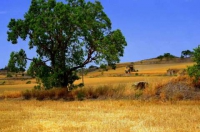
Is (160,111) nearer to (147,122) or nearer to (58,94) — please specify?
(147,122)

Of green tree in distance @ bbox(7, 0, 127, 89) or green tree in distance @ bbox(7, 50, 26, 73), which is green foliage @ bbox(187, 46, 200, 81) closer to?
green tree in distance @ bbox(7, 0, 127, 89)

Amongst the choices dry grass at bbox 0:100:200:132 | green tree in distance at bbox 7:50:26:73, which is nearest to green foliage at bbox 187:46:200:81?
dry grass at bbox 0:100:200:132

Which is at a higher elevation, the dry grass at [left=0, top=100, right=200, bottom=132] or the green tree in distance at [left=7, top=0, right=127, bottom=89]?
the green tree in distance at [left=7, top=0, right=127, bottom=89]

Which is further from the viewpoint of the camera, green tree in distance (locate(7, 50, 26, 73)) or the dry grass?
green tree in distance (locate(7, 50, 26, 73))

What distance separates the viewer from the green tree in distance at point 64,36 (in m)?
30.8

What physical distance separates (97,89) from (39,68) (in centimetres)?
609

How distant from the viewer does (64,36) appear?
31.8m

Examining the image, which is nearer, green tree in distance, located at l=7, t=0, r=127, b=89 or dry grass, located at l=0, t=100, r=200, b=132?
dry grass, located at l=0, t=100, r=200, b=132

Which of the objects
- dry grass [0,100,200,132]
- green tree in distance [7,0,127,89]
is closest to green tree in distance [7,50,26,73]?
green tree in distance [7,0,127,89]

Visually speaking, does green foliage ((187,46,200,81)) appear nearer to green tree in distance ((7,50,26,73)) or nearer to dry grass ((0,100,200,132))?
dry grass ((0,100,200,132))

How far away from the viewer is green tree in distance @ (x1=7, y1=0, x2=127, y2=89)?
30766 mm

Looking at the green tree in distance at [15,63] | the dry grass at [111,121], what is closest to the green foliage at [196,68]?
the dry grass at [111,121]

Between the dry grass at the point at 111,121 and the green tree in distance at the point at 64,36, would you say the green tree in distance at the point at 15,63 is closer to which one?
the green tree in distance at the point at 64,36

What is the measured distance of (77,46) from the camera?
32656 mm
